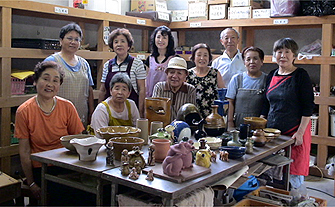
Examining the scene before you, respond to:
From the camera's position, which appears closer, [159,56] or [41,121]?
[41,121]

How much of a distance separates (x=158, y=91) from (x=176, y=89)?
0.51 ft

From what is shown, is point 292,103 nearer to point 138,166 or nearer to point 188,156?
point 188,156

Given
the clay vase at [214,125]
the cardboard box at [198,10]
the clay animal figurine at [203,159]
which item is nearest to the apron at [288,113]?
the clay vase at [214,125]

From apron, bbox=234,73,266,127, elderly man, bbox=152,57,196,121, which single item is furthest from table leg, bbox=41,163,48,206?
apron, bbox=234,73,266,127

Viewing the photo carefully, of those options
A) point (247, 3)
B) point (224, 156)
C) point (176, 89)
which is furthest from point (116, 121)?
point (247, 3)

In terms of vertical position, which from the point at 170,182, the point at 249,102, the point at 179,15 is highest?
the point at 179,15

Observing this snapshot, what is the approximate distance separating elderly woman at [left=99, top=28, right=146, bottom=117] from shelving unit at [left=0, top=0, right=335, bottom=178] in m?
0.73

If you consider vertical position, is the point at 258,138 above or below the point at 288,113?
below

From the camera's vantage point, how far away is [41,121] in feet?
8.89

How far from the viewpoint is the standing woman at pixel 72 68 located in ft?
11.2

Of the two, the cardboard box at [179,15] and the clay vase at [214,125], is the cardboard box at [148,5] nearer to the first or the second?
the cardboard box at [179,15]

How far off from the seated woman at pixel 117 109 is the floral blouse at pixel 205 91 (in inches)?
28.3

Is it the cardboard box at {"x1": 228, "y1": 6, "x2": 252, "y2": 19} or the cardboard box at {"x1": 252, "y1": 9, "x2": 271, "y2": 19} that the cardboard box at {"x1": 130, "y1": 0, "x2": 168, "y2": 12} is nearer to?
the cardboard box at {"x1": 228, "y1": 6, "x2": 252, "y2": 19}

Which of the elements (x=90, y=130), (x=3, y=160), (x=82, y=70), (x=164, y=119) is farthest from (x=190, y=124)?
(x=3, y=160)
